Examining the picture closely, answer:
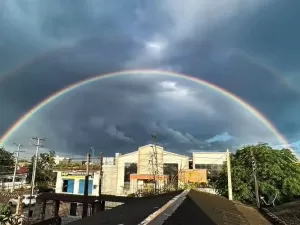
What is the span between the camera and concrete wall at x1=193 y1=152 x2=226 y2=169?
52.2 meters

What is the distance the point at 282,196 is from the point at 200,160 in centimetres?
2582

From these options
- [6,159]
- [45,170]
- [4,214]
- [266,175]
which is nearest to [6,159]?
[6,159]

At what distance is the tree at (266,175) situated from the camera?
26.5 metres

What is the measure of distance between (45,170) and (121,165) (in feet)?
71.8

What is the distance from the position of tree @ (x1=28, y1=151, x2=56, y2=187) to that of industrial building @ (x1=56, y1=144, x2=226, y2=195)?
14.7 meters

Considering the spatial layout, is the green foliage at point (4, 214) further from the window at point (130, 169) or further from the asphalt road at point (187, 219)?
the window at point (130, 169)

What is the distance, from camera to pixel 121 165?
1962 inches

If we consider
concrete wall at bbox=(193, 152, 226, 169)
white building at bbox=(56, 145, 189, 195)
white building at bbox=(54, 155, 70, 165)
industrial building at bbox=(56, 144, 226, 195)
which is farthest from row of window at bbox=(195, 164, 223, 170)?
white building at bbox=(54, 155, 70, 165)

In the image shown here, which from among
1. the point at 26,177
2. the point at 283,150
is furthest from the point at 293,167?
the point at 26,177

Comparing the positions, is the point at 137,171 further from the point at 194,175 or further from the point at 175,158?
the point at 194,175

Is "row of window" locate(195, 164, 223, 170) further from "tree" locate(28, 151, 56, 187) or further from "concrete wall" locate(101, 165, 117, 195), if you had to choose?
"tree" locate(28, 151, 56, 187)

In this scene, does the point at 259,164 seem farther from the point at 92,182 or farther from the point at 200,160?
the point at 92,182

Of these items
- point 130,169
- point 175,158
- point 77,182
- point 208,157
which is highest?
point 208,157

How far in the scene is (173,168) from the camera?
165 feet
